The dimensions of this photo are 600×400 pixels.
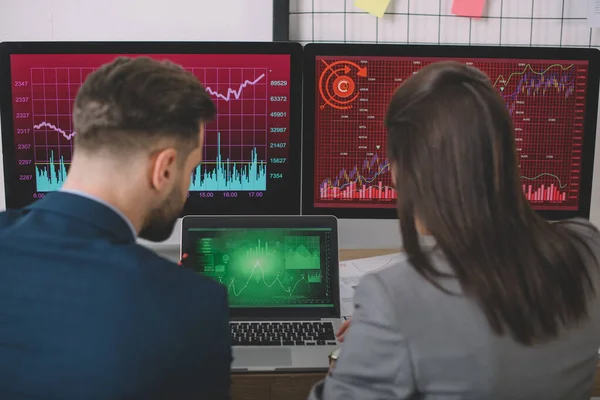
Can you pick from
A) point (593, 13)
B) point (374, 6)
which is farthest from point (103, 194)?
point (593, 13)

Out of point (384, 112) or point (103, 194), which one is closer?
point (103, 194)

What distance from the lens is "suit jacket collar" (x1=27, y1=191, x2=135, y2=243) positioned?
2.52 feet

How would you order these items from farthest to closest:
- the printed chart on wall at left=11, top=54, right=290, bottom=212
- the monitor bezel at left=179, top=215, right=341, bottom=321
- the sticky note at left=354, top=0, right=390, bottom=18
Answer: the sticky note at left=354, top=0, right=390, bottom=18, the printed chart on wall at left=11, top=54, right=290, bottom=212, the monitor bezel at left=179, top=215, right=341, bottom=321

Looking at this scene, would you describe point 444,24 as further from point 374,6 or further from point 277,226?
point 277,226

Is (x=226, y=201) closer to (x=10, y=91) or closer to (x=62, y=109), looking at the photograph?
(x=62, y=109)

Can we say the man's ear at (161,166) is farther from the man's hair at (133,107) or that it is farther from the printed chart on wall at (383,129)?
the printed chart on wall at (383,129)

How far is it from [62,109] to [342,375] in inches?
37.5

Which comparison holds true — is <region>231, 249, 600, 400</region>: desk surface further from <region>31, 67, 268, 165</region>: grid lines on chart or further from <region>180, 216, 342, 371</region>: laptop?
<region>31, 67, 268, 165</region>: grid lines on chart

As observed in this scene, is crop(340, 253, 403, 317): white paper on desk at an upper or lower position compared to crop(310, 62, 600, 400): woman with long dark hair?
lower

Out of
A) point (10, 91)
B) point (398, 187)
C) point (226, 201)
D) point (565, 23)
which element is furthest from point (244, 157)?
point (565, 23)

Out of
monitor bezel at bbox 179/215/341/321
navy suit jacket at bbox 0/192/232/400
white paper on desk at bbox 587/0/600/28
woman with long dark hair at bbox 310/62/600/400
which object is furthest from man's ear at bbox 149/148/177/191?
white paper on desk at bbox 587/0/600/28

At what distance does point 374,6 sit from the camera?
1655mm

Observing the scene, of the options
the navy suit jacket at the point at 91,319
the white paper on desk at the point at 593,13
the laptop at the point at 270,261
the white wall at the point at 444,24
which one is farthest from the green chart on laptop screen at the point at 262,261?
the white paper on desk at the point at 593,13

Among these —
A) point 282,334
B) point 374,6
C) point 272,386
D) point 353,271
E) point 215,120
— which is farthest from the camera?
point 374,6
